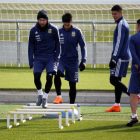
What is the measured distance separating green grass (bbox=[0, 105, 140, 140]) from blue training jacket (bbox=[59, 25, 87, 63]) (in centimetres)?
135

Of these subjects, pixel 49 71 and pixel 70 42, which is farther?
pixel 70 42

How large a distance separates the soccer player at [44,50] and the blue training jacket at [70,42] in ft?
2.31

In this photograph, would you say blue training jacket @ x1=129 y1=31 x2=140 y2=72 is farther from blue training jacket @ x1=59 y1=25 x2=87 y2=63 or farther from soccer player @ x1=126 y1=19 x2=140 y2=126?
blue training jacket @ x1=59 y1=25 x2=87 y2=63

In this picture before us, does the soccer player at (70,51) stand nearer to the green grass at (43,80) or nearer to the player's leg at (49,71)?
the player's leg at (49,71)

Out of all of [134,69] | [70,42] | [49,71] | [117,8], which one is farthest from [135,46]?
[70,42]

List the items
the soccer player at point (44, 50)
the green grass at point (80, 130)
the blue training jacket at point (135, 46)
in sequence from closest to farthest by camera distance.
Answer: the green grass at point (80, 130) → the blue training jacket at point (135, 46) → the soccer player at point (44, 50)

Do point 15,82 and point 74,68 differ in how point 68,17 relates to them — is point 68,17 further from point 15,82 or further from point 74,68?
point 15,82

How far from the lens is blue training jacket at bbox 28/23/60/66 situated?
973 centimetres

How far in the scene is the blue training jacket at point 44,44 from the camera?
9.73 meters

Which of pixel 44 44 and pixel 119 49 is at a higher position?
pixel 44 44

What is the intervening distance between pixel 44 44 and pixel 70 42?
3.06ft

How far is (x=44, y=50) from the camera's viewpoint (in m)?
9.81

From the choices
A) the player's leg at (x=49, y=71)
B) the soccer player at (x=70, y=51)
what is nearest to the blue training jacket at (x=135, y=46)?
the player's leg at (x=49, y=71)

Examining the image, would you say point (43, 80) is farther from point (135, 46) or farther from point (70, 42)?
point (135, 46)
